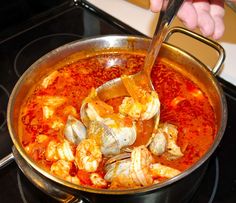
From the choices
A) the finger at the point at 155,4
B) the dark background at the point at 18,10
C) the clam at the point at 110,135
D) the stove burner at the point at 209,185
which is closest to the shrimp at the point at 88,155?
the clam at the point at 110,135

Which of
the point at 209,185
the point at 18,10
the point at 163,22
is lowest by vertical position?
the point at 209,185

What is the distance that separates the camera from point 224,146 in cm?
103

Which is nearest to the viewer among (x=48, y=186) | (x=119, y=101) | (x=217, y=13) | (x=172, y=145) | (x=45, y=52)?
(x=48, y=186)

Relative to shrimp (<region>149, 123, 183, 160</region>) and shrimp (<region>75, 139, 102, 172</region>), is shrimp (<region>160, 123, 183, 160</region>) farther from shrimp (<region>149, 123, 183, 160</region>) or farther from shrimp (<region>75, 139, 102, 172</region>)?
shrimp (<region>75, 139, 102, 172</region>)

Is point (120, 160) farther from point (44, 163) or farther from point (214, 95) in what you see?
point (214, 95)

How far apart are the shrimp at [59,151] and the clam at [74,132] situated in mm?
16

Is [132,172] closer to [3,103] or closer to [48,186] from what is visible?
[48,186]

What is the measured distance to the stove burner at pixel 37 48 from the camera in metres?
1.27

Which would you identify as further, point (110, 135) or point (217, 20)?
point (217, 20)

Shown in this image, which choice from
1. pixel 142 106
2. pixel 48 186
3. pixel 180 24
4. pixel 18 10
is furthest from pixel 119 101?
pixel 18 10

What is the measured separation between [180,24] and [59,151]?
0.73 metres

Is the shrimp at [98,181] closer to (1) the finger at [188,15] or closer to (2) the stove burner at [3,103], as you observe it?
(2) the stove burner at [3,103]

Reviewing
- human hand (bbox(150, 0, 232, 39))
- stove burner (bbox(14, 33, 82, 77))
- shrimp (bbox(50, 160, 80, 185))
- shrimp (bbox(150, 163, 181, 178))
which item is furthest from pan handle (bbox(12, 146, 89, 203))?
human hand (bbox(150, 0, 232, 39))

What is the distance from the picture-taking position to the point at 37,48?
52.2 inches
